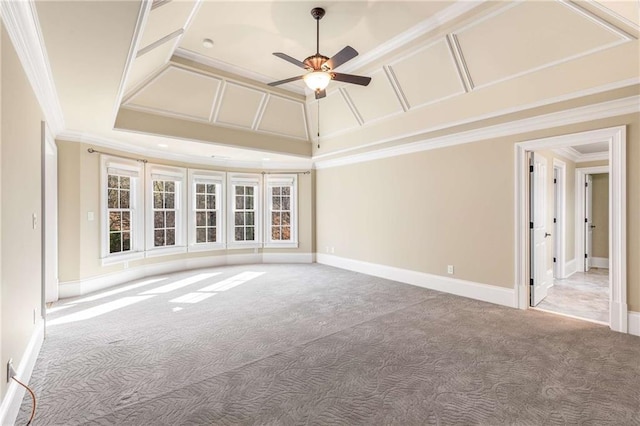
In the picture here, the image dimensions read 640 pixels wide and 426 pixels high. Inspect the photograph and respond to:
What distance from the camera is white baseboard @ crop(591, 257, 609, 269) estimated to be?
22.7 feet

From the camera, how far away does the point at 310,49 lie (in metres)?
4.32

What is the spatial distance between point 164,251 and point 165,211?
2.72 feet

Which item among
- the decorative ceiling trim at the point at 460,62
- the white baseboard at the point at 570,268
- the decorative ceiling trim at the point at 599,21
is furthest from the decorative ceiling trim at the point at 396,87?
the white baseboard at the point at 570,268

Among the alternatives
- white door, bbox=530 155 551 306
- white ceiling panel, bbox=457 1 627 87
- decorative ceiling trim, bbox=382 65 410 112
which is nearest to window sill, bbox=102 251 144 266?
decorative ceiling trim, bbox=382 65 410 112

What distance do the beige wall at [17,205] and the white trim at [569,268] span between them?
798 centimetres

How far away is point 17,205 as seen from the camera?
89.5 inches

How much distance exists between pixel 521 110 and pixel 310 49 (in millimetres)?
2853

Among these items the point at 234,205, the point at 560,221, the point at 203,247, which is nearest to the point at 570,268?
the point at 560,221

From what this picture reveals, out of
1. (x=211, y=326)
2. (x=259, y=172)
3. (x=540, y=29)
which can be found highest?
(x=540, y=29)

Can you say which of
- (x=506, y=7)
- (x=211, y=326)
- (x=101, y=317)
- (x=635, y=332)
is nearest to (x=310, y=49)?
(x=506, y=7)

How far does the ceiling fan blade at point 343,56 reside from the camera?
2936mm

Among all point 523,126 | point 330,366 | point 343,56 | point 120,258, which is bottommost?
point 330,366

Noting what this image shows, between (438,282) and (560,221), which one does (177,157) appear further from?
(560,221)

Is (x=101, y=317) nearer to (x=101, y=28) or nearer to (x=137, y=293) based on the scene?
(x=137, y=293)
